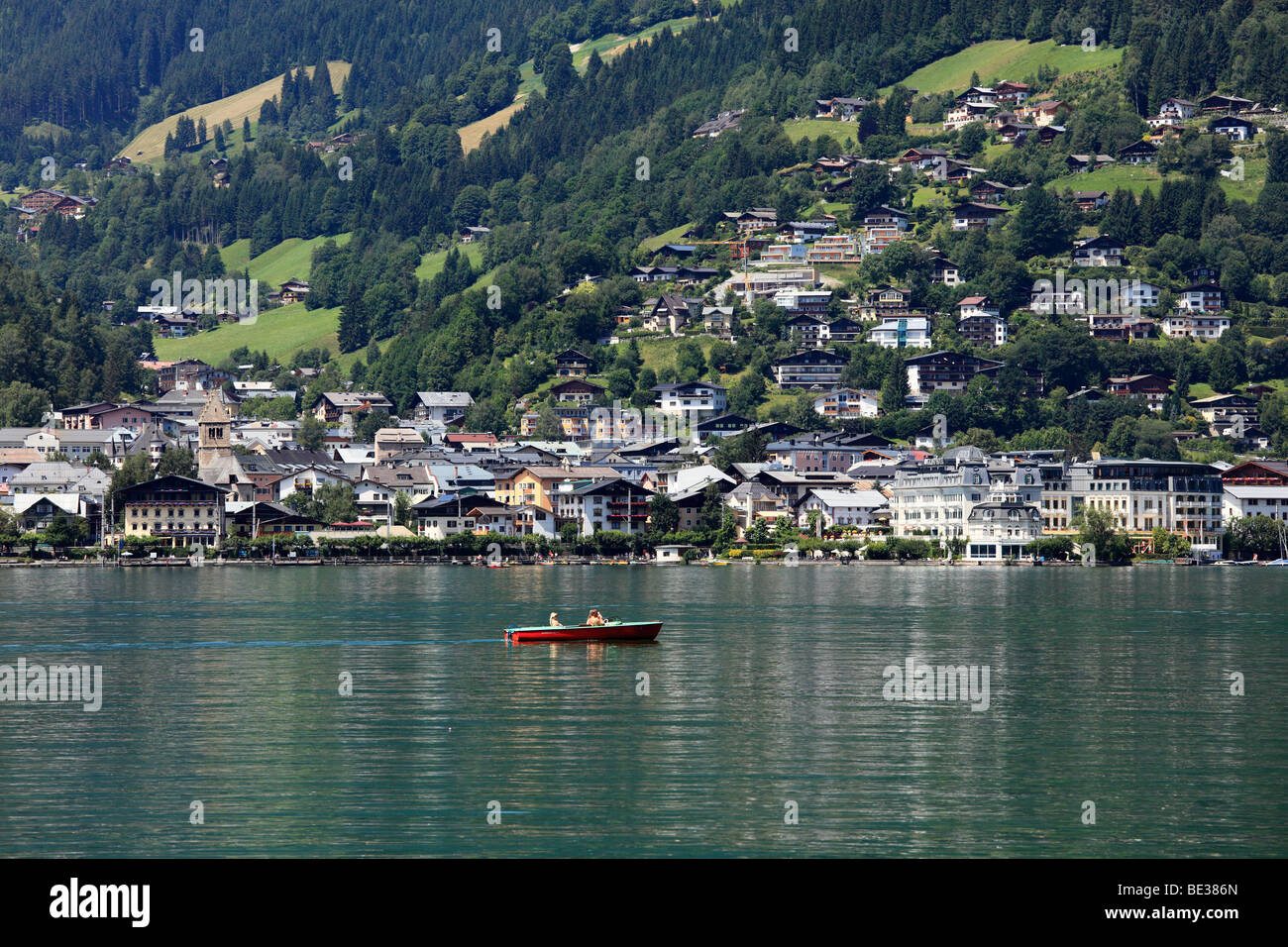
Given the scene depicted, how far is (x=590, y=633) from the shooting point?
188 feet

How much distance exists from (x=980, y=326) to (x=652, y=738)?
149323 mm

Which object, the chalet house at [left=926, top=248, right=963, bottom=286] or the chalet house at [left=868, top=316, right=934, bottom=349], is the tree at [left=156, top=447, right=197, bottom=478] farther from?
the chalet house at [left=926, top=248, right=963, bottom=286]

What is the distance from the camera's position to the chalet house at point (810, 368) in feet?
570

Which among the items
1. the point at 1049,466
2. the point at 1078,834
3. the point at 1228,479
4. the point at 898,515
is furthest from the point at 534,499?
the point at 1078,834

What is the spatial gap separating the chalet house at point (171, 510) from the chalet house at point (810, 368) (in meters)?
65.0

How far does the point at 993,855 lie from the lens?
965 inches

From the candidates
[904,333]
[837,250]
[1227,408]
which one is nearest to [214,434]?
[904,333]

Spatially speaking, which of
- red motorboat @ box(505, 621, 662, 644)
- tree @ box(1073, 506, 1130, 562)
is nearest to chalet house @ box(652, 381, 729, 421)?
tree @ box(1073, 506, 1130, 562)

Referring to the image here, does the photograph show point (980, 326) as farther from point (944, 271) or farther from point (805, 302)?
point (805, 302)

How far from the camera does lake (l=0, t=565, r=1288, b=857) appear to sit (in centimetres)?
2609

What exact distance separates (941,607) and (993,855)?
52805 millimetres

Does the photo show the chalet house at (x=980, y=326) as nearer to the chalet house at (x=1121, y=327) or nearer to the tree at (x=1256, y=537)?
the chalet house at (x=1121, y=327)

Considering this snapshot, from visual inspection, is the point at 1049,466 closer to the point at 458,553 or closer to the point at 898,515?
the point at 898,515
